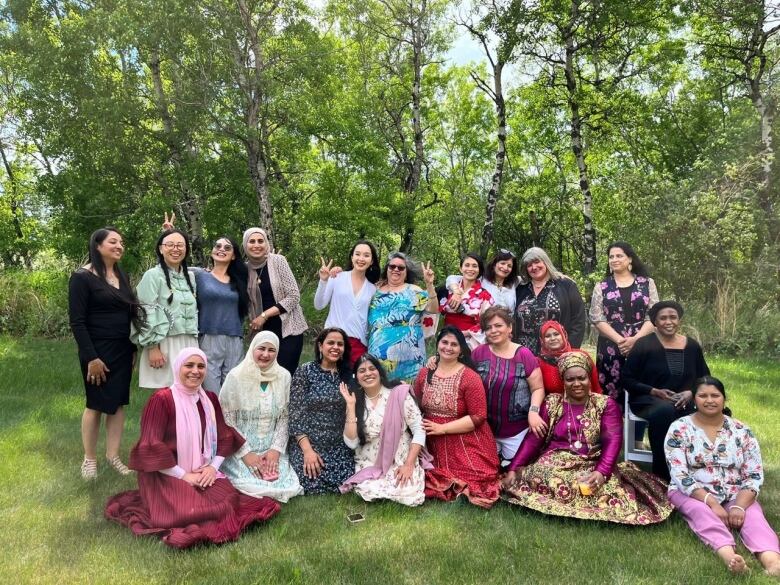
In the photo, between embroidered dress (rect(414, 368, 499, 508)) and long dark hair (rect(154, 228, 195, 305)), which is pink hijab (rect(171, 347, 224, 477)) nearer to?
long dark hair (rect(154, 228, 195, 305))

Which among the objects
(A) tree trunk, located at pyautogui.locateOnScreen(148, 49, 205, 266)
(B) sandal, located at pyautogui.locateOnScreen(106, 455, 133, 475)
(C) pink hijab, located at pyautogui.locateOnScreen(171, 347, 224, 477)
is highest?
(A) tree trunk, located at pyautogui.locateOnScreen(148, 49, 205, 266)

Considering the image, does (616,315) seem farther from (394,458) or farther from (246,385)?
(246,385)

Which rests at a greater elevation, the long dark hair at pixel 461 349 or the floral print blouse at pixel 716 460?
the long dark hair at pixel 461 349

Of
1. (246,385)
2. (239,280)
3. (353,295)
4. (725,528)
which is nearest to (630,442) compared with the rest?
(725,528)

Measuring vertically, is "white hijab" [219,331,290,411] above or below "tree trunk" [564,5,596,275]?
below

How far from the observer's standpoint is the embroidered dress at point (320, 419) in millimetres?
4434

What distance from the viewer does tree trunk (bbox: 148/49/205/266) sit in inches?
478

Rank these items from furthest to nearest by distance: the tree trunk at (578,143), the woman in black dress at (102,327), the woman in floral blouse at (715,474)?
the tree trunk at (578,143), the woman in black dress at (102,327), the woman in floral blouse at (715,474)

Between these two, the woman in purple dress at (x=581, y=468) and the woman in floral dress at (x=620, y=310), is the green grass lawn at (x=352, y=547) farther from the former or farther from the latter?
the woman in floral dress at (x=620, y=310)

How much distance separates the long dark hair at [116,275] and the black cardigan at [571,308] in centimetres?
350

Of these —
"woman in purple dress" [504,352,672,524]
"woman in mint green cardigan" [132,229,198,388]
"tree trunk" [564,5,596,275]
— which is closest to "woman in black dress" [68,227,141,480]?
"woman in mint green cardigan" [132,229,198,388]

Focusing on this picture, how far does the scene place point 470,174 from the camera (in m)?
28.8

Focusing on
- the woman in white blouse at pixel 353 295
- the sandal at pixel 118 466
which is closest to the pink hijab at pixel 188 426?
the sandal at pixel 118 466

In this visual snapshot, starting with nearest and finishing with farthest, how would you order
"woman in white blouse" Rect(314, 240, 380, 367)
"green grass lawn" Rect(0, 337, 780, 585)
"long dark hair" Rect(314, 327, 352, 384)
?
1. "green grass lawn" Rect(0, 337, 780, 585)
2. "long dark hair" Rect(314, 327, 352, 384)
3. "woman in white blouse" Rect(314, 240, 380, 367)
